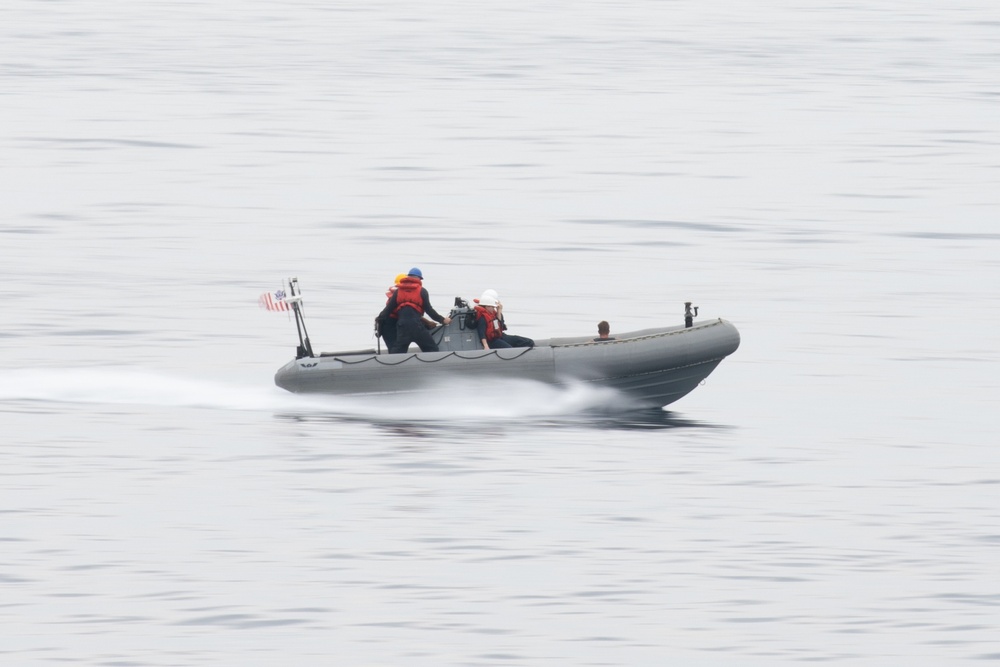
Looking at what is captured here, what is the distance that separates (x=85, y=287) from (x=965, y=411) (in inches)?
605

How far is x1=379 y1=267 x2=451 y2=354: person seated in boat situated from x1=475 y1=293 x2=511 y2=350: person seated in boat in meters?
0.39

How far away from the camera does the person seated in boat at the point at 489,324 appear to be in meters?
19.2

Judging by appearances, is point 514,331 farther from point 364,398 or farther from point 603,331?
point 603,331

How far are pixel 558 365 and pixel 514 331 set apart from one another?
20.4 feet

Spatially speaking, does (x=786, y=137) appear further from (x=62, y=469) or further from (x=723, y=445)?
(x=62, y=469)

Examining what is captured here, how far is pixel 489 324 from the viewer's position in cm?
1936

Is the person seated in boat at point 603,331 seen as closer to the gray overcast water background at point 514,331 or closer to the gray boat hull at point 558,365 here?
the gray boat hull at point 558,365

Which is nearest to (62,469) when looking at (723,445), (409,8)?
→ (723,445)

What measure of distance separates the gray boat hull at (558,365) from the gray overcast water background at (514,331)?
0.28 meters

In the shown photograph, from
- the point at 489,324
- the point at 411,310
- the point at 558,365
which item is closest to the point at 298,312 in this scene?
the point at 411,310

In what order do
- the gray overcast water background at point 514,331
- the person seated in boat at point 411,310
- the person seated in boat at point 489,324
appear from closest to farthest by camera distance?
the gray overcast water background at point 514,331 < the person seated in boat at point 411,310 < the person seated in boat at point 489,324

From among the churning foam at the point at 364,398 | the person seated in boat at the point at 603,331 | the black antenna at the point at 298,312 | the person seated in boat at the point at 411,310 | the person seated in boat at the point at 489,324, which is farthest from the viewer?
the black antenna at the point at 298,312

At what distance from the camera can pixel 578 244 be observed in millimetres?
32625

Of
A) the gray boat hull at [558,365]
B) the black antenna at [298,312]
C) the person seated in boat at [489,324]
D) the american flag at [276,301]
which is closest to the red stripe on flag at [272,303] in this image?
the american flag at [276,301]
